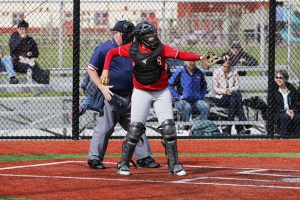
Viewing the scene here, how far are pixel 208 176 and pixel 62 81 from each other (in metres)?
6.85

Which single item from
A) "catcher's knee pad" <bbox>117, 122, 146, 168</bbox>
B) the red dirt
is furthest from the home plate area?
the red dirt

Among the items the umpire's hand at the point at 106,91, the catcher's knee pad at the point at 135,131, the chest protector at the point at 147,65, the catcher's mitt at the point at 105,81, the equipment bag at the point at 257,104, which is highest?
the chest protector at the point at 147,65

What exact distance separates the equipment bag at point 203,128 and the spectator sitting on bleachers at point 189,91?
93 mm

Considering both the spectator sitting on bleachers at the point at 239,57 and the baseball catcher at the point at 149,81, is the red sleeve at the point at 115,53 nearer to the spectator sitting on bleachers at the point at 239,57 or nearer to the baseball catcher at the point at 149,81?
the baseball catcher at the point at 149,81

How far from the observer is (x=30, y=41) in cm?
1717

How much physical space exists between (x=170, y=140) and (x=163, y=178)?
0.43 metres

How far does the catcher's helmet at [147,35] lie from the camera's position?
10844mm

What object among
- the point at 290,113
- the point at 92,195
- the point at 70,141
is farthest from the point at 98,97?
the point at 290,113

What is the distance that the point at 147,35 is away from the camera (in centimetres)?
1086

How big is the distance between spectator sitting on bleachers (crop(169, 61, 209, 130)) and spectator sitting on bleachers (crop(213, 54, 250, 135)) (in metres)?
0.50

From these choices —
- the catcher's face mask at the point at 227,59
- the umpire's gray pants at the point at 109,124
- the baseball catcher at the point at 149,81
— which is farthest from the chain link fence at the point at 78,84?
the baseball catcher at the point at 149,81

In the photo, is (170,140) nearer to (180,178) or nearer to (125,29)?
(180,178)

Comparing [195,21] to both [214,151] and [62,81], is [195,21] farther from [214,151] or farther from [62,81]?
[214,151]

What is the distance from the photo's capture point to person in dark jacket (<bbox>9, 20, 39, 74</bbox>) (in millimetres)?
17047
